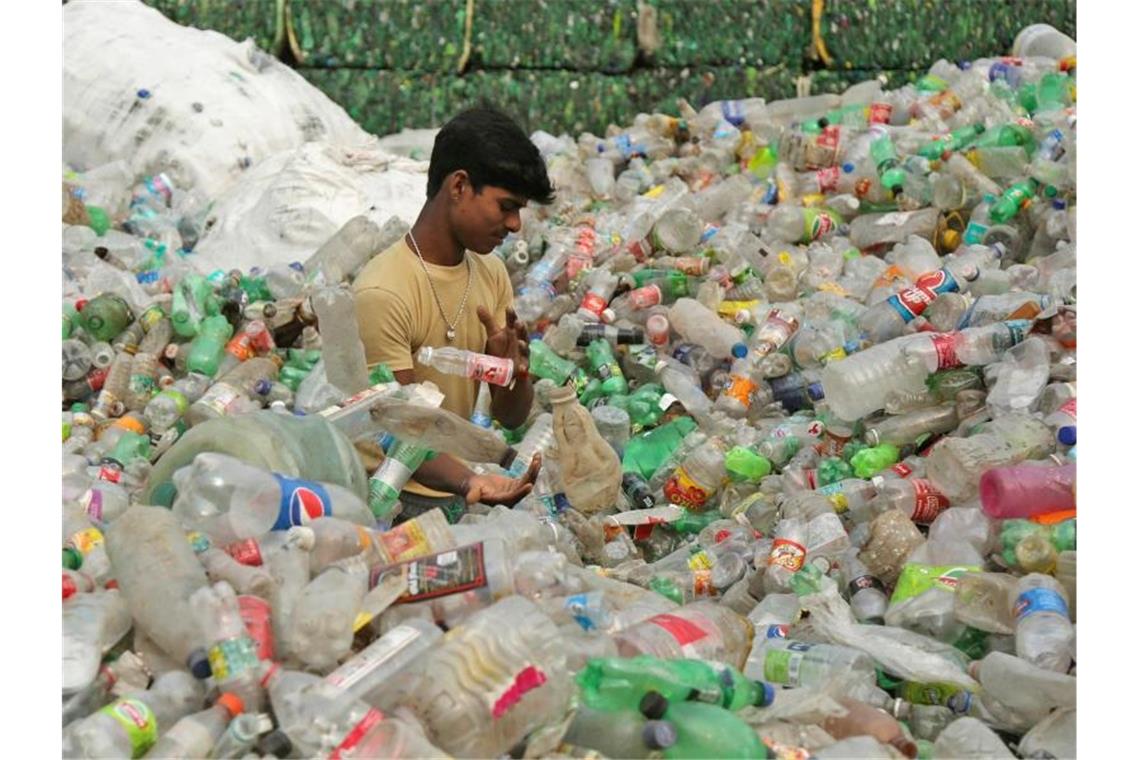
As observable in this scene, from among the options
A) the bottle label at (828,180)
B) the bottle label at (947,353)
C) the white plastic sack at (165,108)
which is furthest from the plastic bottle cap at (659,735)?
the white plastic sack at (165,108)

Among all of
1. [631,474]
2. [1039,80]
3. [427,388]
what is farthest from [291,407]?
[1039,80]

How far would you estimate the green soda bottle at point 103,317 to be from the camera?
534cm

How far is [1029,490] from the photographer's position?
345cm

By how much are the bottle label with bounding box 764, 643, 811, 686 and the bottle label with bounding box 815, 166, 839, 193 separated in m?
3.88

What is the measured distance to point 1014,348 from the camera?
4191 millimetres

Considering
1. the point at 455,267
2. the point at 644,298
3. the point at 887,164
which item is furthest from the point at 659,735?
the point at 887,164

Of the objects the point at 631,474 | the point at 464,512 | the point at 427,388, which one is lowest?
the point at 631,474

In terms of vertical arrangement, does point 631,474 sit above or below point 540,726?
below

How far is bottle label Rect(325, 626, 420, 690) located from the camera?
2.28 meters

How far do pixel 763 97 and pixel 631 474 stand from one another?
4.42 metres

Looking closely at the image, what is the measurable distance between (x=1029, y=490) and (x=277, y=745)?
6.49 feet

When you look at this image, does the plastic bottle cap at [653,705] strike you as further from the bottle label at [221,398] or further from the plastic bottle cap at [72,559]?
the bottle label at [221,398]

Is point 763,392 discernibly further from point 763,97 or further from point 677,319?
point 763,97

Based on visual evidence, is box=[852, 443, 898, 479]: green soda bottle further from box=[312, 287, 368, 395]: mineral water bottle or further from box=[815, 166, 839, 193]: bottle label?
box=[815, 166, 839, 193]: bottle label
